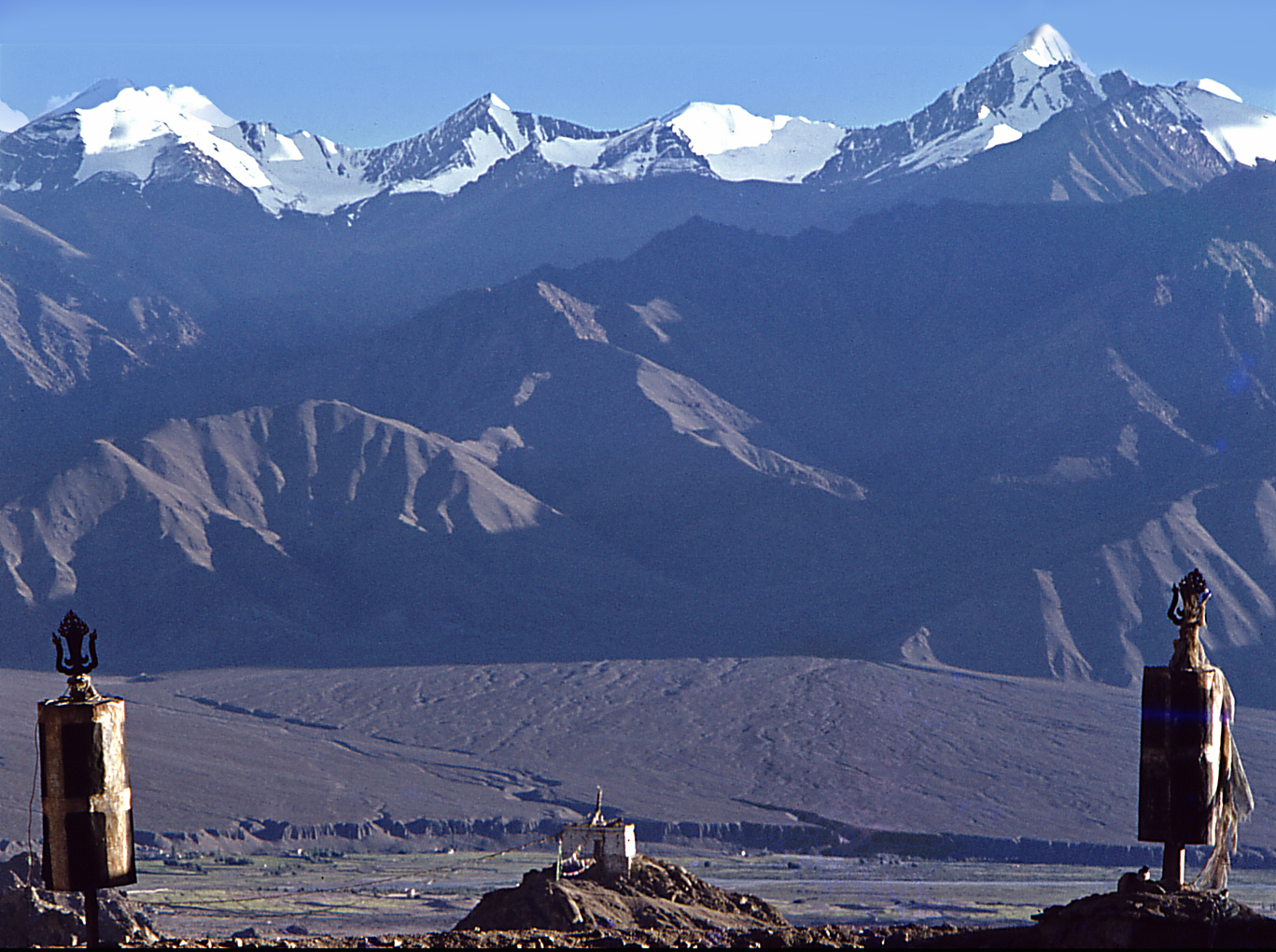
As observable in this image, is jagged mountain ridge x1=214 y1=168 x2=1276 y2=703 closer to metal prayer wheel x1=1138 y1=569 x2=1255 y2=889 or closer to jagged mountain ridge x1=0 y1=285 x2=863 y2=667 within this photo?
jagged mountain ridge x1=0 y1=285 x2=863 y2=667

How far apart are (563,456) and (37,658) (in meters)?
50.8

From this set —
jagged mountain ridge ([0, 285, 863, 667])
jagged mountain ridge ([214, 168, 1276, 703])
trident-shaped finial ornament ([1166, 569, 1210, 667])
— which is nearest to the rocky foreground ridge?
trident-shaped finial ornament ([1166, 569, 1210, 667])

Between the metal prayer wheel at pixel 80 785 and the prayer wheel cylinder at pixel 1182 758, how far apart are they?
21.3 ft

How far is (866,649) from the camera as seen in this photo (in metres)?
114

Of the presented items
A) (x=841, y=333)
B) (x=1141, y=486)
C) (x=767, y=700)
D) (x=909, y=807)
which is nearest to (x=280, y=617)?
(x=767, y=700)

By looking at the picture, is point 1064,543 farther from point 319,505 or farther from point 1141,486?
point 319,505

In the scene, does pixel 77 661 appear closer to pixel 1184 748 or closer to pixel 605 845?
pixel 1184 748

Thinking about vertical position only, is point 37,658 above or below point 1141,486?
below

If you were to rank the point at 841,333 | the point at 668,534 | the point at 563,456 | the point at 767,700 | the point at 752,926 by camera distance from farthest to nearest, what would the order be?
the point at 841,333
the point at 563,456
the point at 668,534
the point at 767,700
the point at 752,926

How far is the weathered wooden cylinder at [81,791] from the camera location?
10484 mm

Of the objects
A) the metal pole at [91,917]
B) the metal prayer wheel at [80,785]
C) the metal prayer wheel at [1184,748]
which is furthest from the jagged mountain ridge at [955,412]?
the metal prayer wheel at [80,785]

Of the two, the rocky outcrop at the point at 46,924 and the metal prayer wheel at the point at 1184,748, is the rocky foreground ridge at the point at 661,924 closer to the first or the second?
the rocky outcrop at the point at 46,924

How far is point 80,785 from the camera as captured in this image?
10.5m

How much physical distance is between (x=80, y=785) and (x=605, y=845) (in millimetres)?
23945
